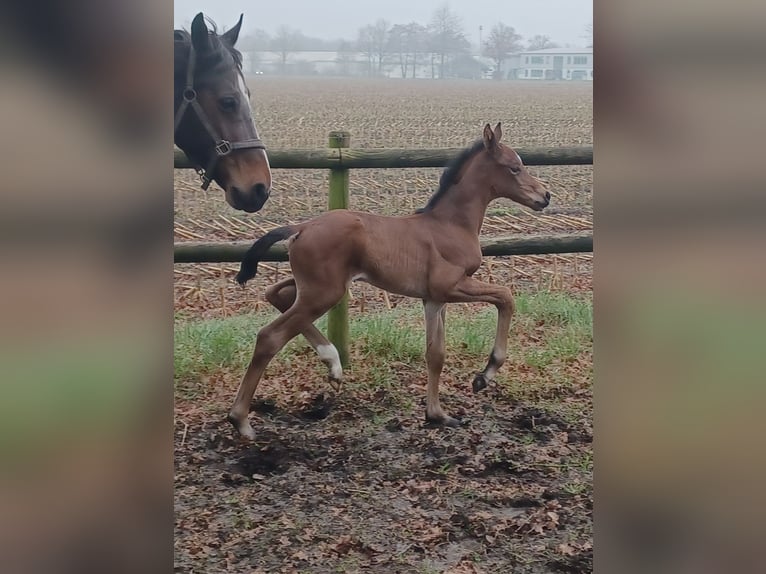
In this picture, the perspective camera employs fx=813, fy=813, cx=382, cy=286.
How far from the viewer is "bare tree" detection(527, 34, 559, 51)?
357cm

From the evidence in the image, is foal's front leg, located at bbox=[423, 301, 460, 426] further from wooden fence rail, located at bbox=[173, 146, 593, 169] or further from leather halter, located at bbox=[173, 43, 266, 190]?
leather halter, located at bbox=[173, 43, 266, 190]

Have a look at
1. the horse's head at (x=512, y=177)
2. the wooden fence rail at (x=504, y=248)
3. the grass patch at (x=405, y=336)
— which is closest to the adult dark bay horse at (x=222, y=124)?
the wooden fence rail at (x=504, y=248)

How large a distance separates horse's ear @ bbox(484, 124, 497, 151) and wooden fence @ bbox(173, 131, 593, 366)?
0.25 meters

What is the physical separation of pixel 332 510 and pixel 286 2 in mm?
2048

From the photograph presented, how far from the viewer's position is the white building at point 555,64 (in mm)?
3609

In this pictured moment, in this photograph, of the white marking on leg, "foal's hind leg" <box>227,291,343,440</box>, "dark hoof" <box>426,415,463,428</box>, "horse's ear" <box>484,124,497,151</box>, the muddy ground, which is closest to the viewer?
the muddy ground

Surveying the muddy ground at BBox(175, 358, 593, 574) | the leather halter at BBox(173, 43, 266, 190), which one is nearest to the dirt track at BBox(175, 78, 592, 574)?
the muddy ground at BBox(175, 358, 593, 574)

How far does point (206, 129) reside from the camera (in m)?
3.13

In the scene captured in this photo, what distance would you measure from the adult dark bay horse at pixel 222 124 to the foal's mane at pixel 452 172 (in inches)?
35.1

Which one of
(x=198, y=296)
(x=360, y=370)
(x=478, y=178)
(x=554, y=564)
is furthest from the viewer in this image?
(x=360, y=370)
